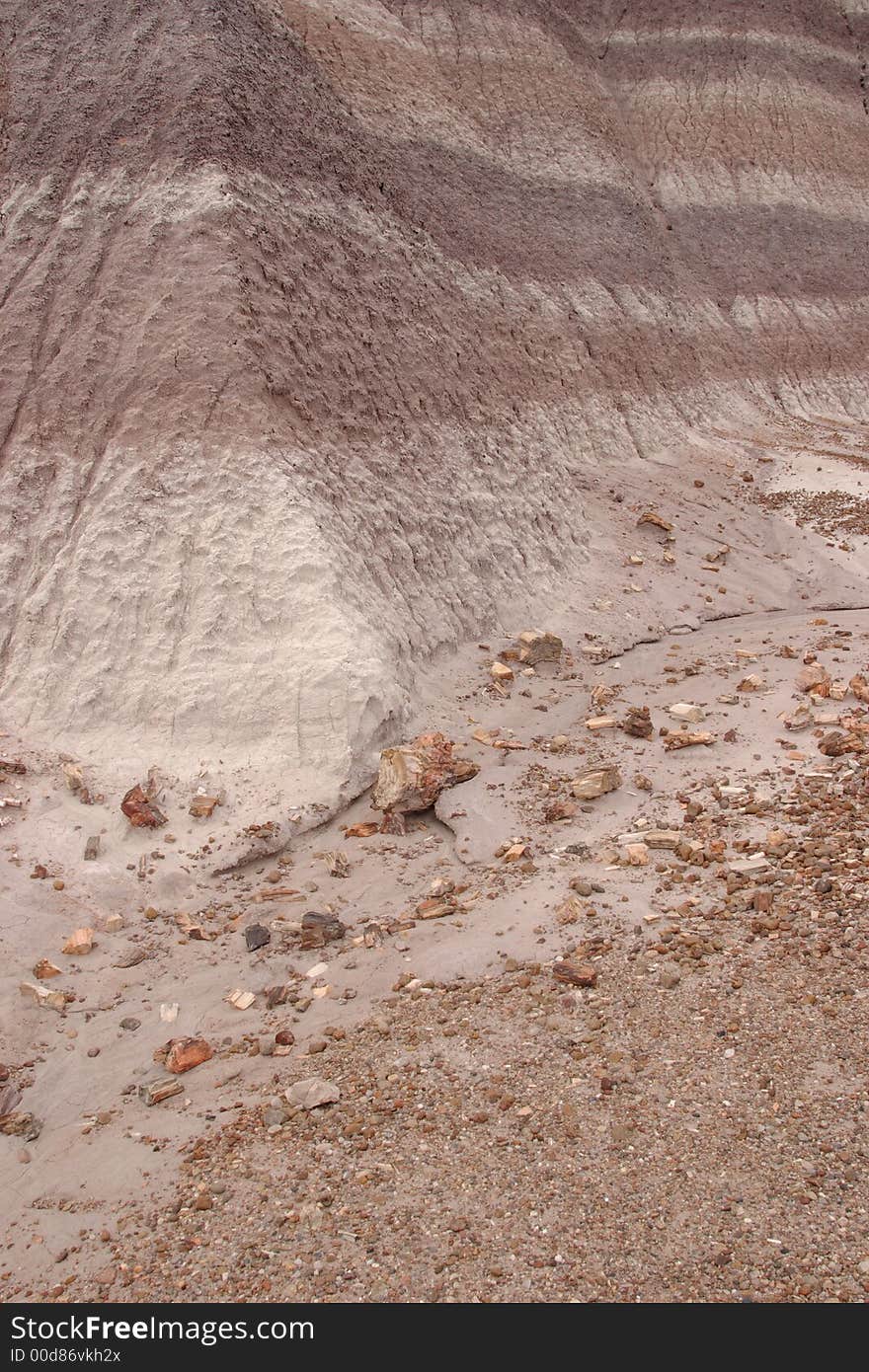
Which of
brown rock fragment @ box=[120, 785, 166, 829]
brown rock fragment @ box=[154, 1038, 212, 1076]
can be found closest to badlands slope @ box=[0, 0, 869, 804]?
brown rock fragment @ box=[120, 785, 166, 829]

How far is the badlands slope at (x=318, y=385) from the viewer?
9055mm

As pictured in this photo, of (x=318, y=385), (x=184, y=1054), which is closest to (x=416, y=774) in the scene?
(x=184, y=1054)

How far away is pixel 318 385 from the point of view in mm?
10680

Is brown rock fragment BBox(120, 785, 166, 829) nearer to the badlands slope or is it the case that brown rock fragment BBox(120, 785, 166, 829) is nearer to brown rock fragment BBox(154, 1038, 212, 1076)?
the badlands slope

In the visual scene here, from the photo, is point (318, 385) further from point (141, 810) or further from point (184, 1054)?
point (184, 1054)

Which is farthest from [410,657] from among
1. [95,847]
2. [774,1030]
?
[774,1030]

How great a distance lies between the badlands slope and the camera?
29.7ft

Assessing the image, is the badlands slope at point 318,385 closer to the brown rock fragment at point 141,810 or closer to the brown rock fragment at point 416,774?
the brown rock fragment at point 416,774

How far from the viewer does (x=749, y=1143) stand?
4.37 m

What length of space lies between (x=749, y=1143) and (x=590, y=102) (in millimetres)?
23028

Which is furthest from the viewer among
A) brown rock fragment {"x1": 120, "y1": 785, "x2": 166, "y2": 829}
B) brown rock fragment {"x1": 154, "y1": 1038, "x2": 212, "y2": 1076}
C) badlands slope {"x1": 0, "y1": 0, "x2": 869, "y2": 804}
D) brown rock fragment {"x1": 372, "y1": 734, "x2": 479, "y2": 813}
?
badlands slope {"x1": 0, "y1": 0, "x2": 869, "y2": 804}

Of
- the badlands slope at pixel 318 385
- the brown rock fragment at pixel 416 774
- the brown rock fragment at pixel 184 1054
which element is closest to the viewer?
the brown rock fragment at pixel 184 1054

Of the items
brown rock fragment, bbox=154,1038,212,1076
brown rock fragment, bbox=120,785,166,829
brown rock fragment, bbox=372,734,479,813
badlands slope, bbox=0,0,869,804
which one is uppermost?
badlands slope, bbox=0,0,869,804

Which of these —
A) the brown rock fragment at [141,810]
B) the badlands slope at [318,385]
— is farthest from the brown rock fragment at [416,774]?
the brown rock fragment at [141,810]
